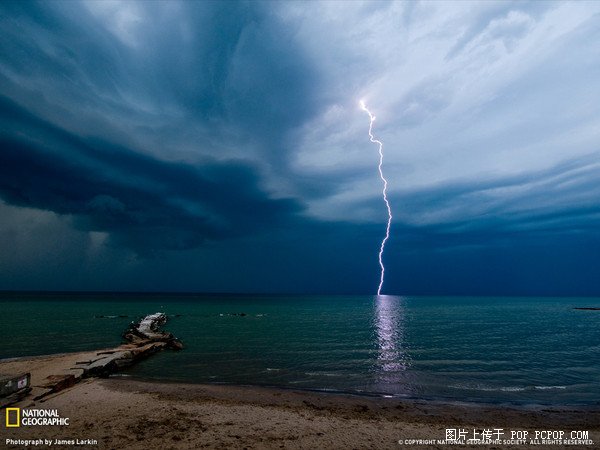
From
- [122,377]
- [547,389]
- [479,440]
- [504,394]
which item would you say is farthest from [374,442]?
[122,377]

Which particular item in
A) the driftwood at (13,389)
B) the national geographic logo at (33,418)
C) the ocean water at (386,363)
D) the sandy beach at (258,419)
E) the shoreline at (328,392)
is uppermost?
the driftwood at (13,389)

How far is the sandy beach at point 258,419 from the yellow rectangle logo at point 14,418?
49cm

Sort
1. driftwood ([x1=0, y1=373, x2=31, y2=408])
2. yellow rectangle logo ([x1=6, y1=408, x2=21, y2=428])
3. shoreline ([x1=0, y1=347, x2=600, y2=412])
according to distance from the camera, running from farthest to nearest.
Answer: shoreline ([x1=0, y1=347, x2=600, y2=412])
driftwood ([x1=0, y1=373, x2=31, y2=408])
yellow rectangle logo ([x1=6, y1=408, x2=21, y2=428])

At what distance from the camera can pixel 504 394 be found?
19.6 metres

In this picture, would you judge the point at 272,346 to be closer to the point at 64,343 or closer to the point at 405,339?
the point at 405,339

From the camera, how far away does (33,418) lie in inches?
535

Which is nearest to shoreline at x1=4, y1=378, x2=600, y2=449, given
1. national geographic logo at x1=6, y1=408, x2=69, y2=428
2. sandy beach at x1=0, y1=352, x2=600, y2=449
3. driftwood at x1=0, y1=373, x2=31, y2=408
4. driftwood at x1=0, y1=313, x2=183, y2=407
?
sandy beach at x1=0, y1=352, x2=600, y2=449

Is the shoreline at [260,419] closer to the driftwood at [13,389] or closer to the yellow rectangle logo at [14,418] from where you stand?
the yellow rectangle logo at [14,418]

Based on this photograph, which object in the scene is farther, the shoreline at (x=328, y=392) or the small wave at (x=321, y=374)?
the small wave at (x=321, y=374)

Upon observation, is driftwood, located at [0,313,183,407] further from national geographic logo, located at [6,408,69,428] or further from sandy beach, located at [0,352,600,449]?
national geographic logo, located at [6,408,69,428]

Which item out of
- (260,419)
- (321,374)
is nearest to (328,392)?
(321,374)

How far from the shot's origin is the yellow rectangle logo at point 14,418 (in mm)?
12861

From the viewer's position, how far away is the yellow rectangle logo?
42.2 feet

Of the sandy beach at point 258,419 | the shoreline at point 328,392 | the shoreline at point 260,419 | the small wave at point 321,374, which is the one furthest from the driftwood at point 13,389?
the small wave at point 321,374
